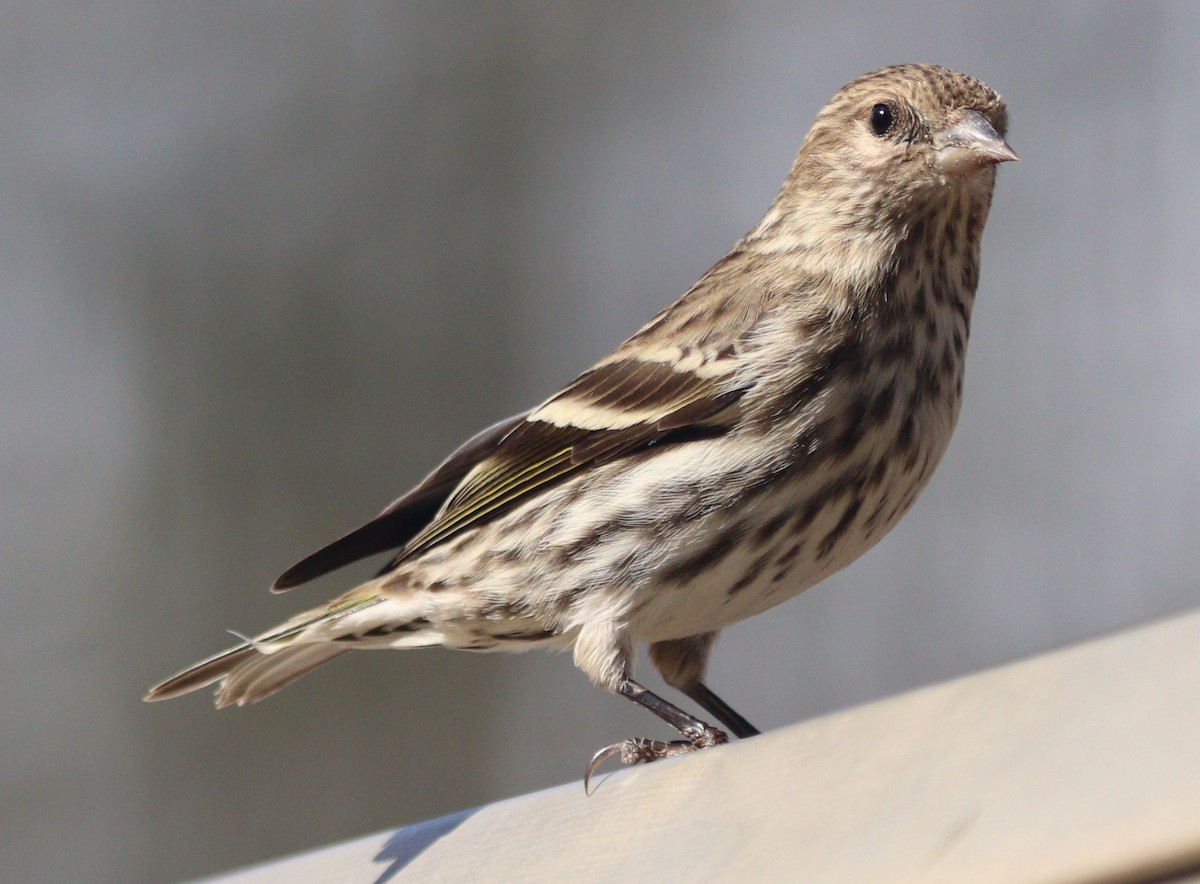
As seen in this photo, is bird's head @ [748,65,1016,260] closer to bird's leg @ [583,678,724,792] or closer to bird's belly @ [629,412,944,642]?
bird's belly @ [629,412,944,642]

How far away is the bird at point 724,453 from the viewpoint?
3.09m

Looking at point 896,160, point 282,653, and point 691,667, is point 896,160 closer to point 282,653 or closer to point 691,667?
point 691,667

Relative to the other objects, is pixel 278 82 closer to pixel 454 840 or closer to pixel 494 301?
pixel 494 301

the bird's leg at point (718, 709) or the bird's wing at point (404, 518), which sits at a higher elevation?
the bird's wing at point (404, 518)

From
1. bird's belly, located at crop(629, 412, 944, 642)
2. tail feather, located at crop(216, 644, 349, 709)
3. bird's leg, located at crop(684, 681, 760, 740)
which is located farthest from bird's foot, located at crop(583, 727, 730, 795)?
tail feather, located at crop(216, 644, 349, 709)

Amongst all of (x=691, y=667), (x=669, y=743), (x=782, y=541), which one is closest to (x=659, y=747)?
(x=669, y=743)

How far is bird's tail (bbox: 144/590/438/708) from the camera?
3672mm

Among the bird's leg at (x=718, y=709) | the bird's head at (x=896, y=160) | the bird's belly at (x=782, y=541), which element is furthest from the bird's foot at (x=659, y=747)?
the bird's head at (x=896, y=160)

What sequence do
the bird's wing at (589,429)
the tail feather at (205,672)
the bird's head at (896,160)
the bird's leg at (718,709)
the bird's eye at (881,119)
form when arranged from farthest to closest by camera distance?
the bird's leg at (718,709) → the tail feather at (205,672) → the bird's eye at (881,119) → the bird's head at (896,160) → the bird's wing at (589,429)

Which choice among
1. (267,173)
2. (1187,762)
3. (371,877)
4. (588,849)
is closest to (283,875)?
(371,877)

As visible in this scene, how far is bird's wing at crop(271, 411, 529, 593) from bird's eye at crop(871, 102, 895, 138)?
1.02 meters

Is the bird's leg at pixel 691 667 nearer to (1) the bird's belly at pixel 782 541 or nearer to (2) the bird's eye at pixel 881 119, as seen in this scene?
(1) the bird's belly at pixel 782 541

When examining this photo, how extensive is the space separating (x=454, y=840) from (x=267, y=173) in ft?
27.5

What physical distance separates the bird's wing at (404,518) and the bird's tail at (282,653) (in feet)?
0.37
